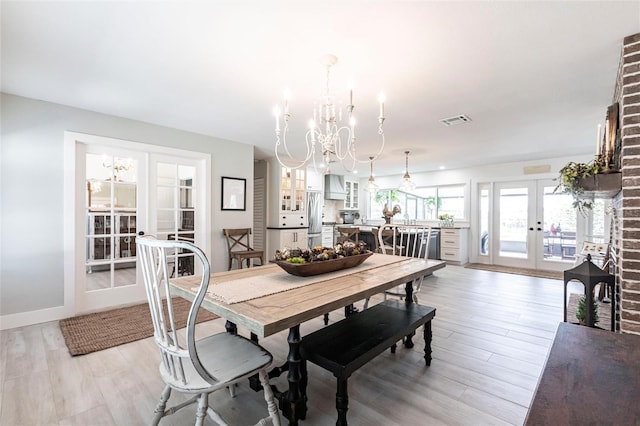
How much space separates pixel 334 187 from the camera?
7.74 meters

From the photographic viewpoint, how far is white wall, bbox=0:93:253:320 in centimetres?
281

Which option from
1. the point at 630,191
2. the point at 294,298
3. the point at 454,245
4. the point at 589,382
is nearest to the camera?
the point at 589,382

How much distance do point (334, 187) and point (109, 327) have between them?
575 cm

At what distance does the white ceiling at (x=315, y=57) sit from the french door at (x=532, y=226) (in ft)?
9.04

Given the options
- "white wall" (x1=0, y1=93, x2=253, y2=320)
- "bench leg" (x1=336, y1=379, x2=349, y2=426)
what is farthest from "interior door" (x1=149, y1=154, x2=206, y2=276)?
"bench leg" (x1=336, y1=379, x2=349, y2=426)

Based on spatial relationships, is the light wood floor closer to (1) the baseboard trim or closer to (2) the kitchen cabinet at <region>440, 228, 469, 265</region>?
(1) the baseboard trim

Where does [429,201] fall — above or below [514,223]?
above

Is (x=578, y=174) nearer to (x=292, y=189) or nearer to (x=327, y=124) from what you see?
(x=327, y=124)

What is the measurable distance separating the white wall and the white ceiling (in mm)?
177

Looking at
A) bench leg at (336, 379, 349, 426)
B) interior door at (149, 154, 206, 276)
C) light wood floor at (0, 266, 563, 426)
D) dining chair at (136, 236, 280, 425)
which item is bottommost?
light wood floor at (0, 266, 563, 426)

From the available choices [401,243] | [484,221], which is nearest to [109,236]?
[401,243]

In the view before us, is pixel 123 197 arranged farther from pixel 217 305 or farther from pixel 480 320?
pixel 480 320

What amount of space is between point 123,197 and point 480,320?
4432 millimetres

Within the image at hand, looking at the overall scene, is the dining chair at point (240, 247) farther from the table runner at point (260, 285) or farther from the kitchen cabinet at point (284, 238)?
the table runner at point (260, 285)
